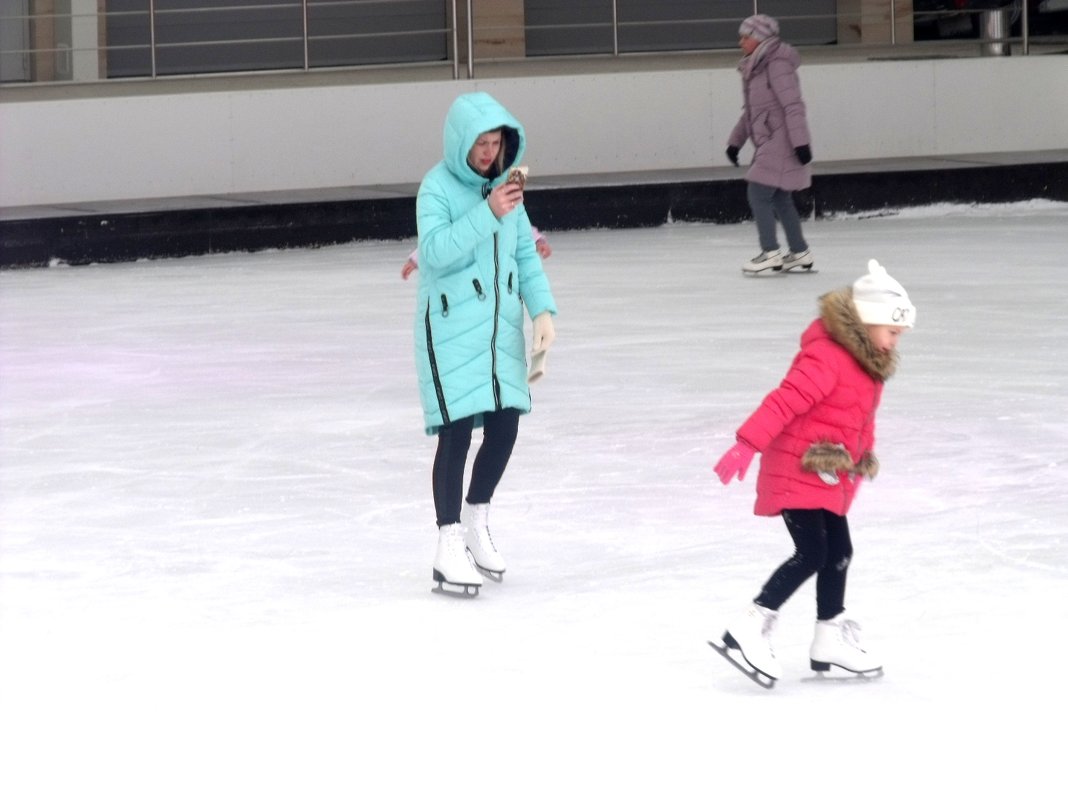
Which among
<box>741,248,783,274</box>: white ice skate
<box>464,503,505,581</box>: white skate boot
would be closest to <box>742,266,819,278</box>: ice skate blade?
<box>741,248,783,274</box>: white ice skate

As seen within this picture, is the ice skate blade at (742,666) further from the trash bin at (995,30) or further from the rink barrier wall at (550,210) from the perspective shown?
the trash bin at (995,30)

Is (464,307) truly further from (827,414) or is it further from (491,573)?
(827,414)

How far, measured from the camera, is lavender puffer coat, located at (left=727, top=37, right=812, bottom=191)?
379 inches

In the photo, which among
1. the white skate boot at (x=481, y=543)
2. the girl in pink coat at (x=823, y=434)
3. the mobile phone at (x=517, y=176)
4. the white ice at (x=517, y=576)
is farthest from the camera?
the white skate boot at (x=481, y=543)

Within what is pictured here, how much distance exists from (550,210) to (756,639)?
891 centimetres

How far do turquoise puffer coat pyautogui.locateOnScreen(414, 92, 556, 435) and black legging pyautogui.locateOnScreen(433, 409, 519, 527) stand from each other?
0.06 m

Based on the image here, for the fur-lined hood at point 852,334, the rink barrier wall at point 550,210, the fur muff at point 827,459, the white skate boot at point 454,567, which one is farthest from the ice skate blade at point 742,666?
the rink barrier wall at point 550,210

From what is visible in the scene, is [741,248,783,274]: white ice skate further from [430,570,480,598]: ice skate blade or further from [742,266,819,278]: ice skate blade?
[430,570,480,598]: ice skate blade

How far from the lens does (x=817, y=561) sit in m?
3.46

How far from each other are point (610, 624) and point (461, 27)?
33.9 ft

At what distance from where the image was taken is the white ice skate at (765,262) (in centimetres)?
980

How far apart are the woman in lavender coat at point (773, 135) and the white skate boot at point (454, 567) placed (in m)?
5.72

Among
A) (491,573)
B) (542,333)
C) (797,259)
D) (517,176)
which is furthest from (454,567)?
(797,259)

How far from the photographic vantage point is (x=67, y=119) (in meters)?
12.7
